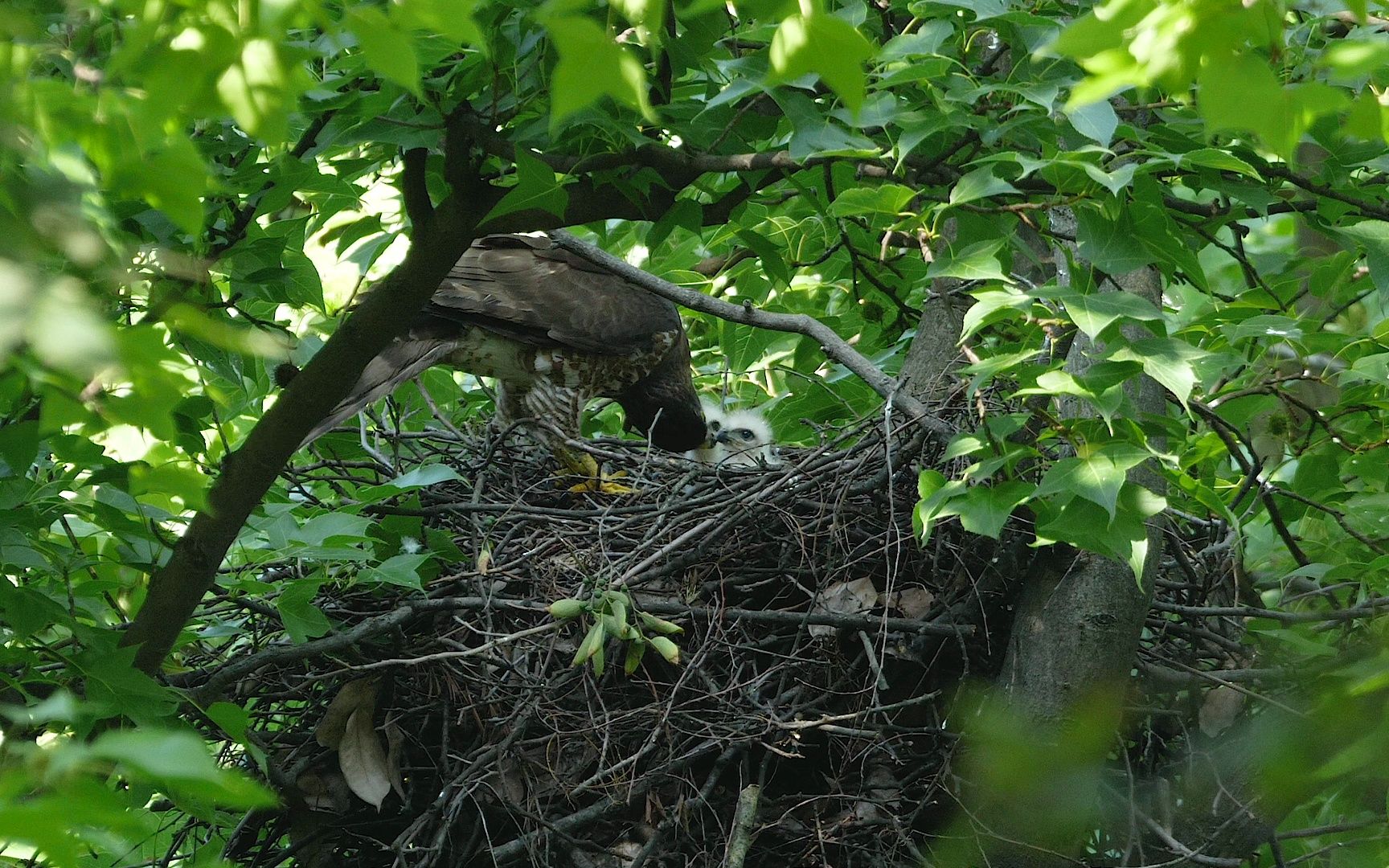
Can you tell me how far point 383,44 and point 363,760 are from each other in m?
2.20

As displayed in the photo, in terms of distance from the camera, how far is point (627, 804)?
2928 millimetres

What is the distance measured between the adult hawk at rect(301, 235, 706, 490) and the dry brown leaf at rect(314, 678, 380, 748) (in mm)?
1544

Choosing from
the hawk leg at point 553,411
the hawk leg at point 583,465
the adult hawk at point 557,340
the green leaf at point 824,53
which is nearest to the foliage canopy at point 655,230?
the green leaf at point 824,53

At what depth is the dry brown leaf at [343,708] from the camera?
3.11 metres

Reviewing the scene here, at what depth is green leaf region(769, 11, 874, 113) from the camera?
4.49ft

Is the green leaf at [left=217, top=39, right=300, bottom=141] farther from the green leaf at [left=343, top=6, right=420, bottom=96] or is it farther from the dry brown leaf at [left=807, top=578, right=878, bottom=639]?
the dry brown leaf at [left=807, top=578, right=878, bottom=639]

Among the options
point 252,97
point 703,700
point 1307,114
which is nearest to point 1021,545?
point 703,700

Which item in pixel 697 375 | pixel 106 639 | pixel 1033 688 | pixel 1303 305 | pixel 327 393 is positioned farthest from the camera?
pixel 697 375

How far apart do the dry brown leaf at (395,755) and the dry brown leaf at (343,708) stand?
2.7 inches

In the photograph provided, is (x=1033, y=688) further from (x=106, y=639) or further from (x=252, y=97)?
(x=252, y=97)

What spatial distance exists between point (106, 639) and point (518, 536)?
1332 mm

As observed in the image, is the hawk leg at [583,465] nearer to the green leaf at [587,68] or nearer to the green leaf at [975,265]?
the green leaf at [975,265]

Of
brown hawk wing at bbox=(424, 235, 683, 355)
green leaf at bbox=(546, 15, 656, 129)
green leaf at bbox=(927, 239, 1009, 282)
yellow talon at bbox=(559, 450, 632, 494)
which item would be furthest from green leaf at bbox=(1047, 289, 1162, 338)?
brown hawk wing at bbox=(424, 235, 683, 355)

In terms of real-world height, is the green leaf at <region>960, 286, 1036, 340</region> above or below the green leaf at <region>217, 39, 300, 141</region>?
below
